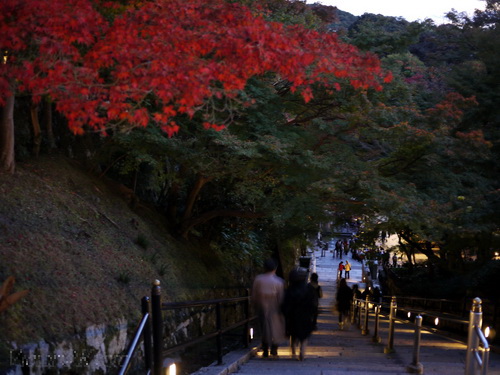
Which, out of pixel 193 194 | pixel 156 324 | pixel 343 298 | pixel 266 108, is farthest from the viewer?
pixel 343 298

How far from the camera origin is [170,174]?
13.6 meters

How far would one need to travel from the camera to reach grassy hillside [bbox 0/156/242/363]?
725 cm

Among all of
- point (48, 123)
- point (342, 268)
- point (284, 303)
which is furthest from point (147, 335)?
point (342, 268)

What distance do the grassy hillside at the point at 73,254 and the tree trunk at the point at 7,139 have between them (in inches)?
9.2

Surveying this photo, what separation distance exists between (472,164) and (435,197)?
4.62 ft

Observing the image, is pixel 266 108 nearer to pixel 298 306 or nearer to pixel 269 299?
pixel 269 299

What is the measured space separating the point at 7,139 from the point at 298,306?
5727 mm

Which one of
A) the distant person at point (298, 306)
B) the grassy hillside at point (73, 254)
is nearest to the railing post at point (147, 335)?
the grassy hillside at point (73, 254)

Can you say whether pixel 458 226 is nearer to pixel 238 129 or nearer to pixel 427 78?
pixel 238 129

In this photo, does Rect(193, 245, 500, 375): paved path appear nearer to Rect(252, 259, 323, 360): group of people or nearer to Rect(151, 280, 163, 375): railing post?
Rect(252, 259, 323, 360): group of people

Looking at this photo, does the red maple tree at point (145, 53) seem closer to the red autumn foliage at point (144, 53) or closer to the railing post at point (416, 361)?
the red autumn foliage at point (144, 53)

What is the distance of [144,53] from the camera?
638 cm

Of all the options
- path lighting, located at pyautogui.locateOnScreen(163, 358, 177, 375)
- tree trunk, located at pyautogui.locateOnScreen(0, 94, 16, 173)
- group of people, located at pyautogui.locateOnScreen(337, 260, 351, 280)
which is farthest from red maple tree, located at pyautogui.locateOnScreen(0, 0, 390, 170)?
group of people, located at pyautogui.locateOnScreen(337, 260, 351, 280)

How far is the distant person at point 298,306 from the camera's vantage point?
27.9 ft
